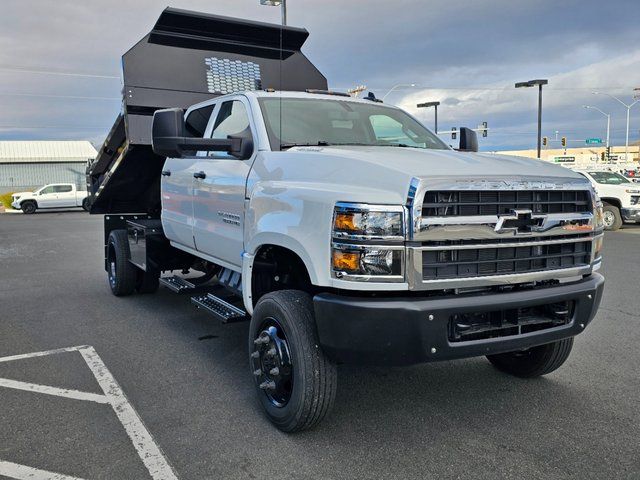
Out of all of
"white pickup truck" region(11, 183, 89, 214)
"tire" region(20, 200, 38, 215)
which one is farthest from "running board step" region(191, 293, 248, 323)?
"tire" region(20, 200, 38, 215)

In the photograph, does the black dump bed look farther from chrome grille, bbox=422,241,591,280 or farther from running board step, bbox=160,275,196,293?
chrome grille, bbox=422,241,591,280

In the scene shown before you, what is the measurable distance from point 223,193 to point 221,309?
3.00ft

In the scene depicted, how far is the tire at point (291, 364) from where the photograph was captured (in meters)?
3.29

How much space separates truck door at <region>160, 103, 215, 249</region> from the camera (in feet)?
17.5

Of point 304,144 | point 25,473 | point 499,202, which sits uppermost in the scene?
point 304,144

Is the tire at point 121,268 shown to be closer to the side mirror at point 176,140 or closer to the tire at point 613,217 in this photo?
the side mirror at point 176,140

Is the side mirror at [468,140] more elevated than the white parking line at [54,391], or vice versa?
the side mirror at [468,140]

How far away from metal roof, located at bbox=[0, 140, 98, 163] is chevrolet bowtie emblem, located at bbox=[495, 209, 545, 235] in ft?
164

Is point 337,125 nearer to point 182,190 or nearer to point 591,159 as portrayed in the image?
point 182,190

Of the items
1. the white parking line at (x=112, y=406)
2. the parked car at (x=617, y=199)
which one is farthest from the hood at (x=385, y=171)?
the parked car at (x=617, y=199)

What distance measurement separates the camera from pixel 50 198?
3141 centimetres

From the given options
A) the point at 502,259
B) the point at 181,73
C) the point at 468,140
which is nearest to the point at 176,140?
the point at 502,259

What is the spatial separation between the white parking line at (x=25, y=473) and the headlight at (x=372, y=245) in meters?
1.83

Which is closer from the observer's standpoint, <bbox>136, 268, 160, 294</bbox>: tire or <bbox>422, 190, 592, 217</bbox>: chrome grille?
<bbox>422, 190, 592, 217</bbox>: chrome grille
